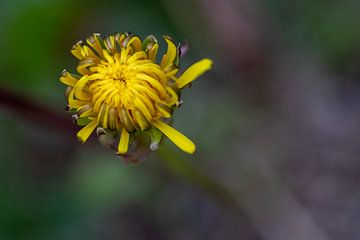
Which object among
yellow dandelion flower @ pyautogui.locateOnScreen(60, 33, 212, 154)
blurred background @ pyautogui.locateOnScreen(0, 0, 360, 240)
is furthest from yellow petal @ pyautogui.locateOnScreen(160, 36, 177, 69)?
blurred background @ pyautogui.locateOnScreen(0, 0, 360, 240)

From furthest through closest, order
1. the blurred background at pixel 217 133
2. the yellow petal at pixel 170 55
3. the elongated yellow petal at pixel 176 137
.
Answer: the blurred background at pixel 217 133
the yellow petal at pixel 170 55
the elongated yellow petal at pixel 176 137

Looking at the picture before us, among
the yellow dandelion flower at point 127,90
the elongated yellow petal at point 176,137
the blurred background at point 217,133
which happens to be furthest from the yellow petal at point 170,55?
the blurred background at point 217,133

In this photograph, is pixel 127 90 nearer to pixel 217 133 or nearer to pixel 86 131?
pixel 86 131

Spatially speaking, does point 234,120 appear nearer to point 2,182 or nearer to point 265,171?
point 265,171

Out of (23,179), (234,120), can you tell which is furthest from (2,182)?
(234,120)

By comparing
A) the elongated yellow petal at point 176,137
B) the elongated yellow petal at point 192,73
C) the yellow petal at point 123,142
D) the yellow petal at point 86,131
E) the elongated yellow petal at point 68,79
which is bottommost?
the yellow petal at point 86,131

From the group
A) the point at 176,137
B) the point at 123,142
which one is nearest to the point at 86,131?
the point at 123,142

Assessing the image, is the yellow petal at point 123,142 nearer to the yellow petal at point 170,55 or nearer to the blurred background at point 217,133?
the yellow petal at point 170,55

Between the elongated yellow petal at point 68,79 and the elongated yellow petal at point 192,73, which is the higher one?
the elongated yellow petal at point 192,73

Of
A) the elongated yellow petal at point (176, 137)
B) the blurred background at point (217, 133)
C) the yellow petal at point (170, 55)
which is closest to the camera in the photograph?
the elongated yellow petal at point (176, 137)
